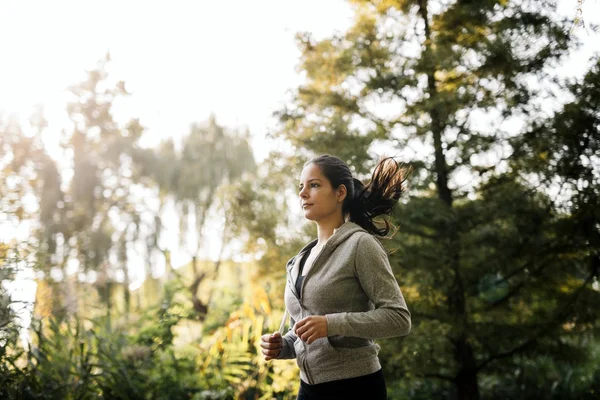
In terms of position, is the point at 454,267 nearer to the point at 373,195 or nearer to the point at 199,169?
the point at 373,195

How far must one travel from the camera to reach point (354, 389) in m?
1.61

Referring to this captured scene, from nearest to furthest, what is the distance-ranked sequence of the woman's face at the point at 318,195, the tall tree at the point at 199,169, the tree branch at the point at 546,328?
the woman's face at the point at 318,195 → the tree branch at the point at 546,328 → the tall tree at the point at 199,169

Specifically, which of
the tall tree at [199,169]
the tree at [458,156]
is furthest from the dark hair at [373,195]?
the tall tree at [199,169]

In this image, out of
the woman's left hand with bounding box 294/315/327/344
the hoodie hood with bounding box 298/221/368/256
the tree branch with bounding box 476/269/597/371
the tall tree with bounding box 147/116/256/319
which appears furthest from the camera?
the tall tree with bounding box 147/116/256/319

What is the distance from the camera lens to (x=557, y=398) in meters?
6.99

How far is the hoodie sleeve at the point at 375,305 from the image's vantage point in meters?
1.53

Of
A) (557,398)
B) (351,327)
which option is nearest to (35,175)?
(557,398)

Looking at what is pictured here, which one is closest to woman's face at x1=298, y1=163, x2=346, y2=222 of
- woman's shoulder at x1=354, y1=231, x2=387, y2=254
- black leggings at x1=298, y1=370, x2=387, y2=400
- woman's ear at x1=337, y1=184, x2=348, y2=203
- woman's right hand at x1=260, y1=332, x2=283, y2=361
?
woman's ear at x1=337, y1=184, x2=348, y2=203

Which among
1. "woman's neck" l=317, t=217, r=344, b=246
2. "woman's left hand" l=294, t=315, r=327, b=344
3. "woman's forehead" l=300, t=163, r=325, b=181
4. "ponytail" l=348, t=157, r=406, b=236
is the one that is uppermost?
"woman's forehead" l=300, t=163, r=325, b=181

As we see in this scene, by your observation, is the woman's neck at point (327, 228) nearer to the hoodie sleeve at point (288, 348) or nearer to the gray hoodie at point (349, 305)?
the gray hoodie at point (349, 305)

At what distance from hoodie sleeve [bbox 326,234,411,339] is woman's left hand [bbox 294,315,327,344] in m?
0.02

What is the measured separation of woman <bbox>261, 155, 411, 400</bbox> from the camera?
1.54m

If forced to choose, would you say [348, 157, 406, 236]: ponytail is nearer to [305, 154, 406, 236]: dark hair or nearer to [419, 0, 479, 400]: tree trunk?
[305, 154, 406, 236]: dark hair

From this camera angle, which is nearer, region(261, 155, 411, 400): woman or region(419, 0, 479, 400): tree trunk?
region(261, 155, 411, 400): woman
